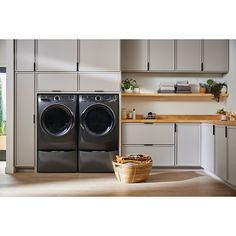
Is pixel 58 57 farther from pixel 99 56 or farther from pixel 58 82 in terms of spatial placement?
pixel 99 56

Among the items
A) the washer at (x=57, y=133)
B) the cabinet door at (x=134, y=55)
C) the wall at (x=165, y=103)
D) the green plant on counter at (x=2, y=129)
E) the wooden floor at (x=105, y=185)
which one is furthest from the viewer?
the green plant on counter at (x=2, y=129)

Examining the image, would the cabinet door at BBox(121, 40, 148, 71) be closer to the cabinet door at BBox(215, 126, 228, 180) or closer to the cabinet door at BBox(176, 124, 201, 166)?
the cabinet door at BBox(176, 124, 201, 166)

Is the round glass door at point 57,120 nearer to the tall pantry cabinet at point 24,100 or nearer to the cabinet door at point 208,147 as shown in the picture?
the tall pantry cabinet at point 24,100

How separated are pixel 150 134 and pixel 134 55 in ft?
4.08

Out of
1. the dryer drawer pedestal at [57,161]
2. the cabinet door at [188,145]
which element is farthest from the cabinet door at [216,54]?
the dryer drawer pedestal at [57,161]

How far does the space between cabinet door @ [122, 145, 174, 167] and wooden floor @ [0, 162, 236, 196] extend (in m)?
0.25

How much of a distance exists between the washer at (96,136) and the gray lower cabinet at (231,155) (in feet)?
5.41

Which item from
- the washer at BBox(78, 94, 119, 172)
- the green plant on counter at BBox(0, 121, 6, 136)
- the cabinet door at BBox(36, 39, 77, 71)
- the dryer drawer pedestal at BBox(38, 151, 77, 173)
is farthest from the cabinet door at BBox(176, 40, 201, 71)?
the green plant on counter at BBox(0, 121, 6, 136)

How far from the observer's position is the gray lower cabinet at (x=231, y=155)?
11.2 ft

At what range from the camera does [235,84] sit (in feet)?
16.0

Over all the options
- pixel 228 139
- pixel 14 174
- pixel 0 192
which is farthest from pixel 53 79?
pixel 228 139

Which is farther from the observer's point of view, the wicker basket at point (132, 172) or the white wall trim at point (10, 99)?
the white wall trim at point (10, 99)
